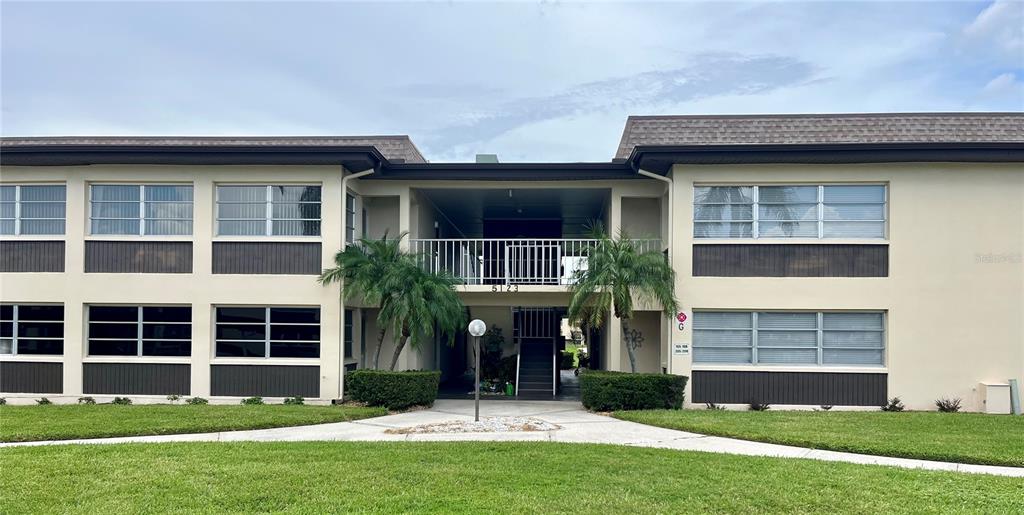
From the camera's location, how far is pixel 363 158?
16.3m

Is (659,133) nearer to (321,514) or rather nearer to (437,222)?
(437,222)

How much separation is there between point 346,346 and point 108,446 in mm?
7842

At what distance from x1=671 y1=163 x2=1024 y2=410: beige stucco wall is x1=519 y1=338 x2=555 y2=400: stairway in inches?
279

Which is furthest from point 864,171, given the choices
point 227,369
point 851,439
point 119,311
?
point 119,311

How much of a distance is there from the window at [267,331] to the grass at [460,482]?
6.51 m

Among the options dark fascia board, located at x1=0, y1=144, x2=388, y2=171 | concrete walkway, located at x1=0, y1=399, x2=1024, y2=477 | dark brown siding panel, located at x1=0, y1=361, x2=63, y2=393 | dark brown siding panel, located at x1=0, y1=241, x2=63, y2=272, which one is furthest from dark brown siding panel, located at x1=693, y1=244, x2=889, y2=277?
dark brown siding panel, located at x1=0, y1=361, x2=63, y2=393

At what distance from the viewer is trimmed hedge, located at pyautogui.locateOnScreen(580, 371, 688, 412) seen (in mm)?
15312

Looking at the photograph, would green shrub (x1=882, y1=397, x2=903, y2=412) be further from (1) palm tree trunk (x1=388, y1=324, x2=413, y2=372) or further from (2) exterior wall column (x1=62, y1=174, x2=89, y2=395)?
(2) exterior wall column (x1=62, y1=174, x2=89, y2=395)

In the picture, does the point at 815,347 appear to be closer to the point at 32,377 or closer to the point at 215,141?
the point at 215,141

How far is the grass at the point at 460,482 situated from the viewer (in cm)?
769

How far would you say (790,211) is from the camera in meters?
16.4

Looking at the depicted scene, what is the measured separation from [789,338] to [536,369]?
714cm

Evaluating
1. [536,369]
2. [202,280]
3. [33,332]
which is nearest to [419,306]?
[202,280]

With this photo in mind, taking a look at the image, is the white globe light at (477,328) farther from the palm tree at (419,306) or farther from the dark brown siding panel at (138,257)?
the dark brown siding panel at (138,257)
